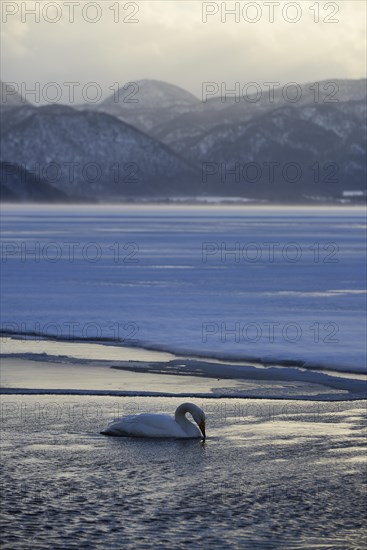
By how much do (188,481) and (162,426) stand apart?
2.47 metres

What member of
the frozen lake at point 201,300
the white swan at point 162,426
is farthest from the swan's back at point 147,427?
the frozen lake at point 201,300

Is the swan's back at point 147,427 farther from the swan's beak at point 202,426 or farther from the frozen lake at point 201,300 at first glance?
the frozen lake at point 201,300

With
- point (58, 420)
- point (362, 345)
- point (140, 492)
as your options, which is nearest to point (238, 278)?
point (362, 345)

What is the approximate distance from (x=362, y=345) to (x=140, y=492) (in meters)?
14.0

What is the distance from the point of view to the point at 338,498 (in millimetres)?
12469

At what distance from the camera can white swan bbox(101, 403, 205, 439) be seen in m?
15.5

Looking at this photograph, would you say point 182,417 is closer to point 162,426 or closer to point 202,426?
point 162,426

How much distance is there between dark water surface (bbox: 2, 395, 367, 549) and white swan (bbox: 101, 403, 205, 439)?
0.51 feet

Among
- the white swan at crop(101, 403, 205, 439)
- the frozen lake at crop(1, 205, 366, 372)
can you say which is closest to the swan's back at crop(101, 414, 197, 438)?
the white swan at crop(101, 403, 205, 439)

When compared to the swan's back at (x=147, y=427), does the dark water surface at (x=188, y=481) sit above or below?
below

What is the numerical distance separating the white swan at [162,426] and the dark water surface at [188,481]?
15cm

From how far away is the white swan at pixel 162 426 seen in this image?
609 inches

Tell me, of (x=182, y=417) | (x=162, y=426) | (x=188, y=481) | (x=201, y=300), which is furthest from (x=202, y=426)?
(x=201, y=300)

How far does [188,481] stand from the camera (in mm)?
13227
